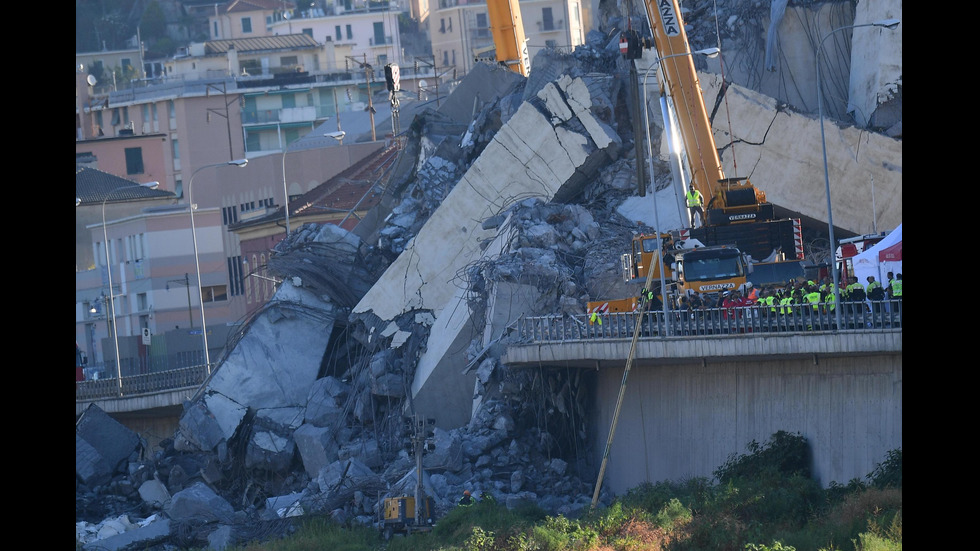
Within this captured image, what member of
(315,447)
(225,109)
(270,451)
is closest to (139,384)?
(270,451)

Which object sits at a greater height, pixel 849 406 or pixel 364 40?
pixel 364 40

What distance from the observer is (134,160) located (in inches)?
3829

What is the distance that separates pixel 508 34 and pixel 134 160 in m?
50.0

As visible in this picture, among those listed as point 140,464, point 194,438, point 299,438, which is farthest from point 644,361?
point 140,464

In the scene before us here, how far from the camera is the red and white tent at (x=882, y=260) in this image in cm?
3130

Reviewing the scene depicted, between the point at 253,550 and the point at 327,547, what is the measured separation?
5.92 feet

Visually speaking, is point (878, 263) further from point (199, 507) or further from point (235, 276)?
point (235, 276)

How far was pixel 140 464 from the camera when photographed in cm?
4694

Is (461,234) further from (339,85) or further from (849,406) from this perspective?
(339,85)

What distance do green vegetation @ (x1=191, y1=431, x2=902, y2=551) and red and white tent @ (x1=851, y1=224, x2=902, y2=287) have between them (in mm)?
4289

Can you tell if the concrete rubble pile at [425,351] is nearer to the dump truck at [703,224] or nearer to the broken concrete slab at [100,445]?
the broken concrete slab at [100,445]

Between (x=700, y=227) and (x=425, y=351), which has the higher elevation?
(x=700, y=227)
